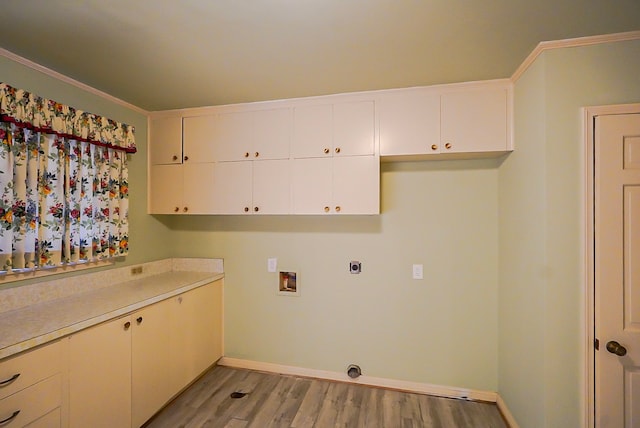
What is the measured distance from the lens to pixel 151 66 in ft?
6.19

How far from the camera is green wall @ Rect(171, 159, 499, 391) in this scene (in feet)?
7.78

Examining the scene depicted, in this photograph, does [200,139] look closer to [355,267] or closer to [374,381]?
[355,267]

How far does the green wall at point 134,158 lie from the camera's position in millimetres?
1922

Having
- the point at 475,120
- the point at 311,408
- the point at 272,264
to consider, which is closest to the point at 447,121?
the point at 475,120

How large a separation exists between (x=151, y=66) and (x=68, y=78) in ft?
2.29

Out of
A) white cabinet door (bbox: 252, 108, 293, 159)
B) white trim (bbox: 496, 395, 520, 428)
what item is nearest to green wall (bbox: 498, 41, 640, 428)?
white trim (bbox: 496, 395, 520, 428)

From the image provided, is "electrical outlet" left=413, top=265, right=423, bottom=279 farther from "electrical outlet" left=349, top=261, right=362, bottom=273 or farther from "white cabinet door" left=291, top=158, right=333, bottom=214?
"white cabinet door" left=291, top=158, right=333, bottom=214

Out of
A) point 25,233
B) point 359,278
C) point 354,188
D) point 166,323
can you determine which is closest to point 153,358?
point 166,323

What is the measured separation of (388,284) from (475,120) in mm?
1495

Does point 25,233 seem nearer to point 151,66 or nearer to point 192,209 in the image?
point 192,209

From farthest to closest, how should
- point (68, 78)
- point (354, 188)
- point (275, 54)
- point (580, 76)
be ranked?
1. point (354, 188)
2. point (68, 78)
3. point (275, 54)
4. point (580, 76)

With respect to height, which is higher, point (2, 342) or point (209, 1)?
point (209, 1)

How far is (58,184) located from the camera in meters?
1.97

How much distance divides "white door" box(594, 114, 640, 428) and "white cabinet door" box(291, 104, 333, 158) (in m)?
1.71
